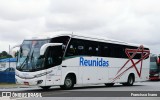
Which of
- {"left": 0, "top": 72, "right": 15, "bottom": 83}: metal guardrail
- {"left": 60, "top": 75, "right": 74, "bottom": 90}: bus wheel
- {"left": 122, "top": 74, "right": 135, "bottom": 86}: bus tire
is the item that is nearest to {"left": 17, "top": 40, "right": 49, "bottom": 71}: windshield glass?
{"left": 60, "top": 75, "right": 74, "bottom": 90}: bus wheel

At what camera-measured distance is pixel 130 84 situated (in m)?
30.7

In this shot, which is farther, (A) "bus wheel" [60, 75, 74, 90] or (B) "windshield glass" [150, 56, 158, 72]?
(B) "windshield glass" [150, 56, 158, 72]

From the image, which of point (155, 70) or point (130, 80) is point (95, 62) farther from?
point (155, 70)

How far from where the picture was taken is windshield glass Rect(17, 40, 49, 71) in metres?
21.6

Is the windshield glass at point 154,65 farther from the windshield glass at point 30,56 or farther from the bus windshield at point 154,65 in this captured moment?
the windshield glass at point 30,56

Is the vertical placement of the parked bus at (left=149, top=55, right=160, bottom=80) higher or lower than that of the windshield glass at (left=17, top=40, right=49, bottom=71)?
lower

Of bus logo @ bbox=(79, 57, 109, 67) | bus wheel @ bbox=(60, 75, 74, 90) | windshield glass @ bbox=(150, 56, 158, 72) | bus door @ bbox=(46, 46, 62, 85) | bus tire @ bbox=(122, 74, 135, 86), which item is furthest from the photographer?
windshield glass @ bbox=(150, 56, 158, 72)

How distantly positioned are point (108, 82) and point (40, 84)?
306 inches

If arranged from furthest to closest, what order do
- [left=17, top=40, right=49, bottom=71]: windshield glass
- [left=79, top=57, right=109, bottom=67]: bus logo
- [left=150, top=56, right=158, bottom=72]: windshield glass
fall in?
1. [left=150, top=56, right=158, bottom=72]: windshield glass
2. [left=79, top=57, right=109, bottom=67]: bus logo
3. [left=17, top=40, right=49, bottom=71]: windshield glass

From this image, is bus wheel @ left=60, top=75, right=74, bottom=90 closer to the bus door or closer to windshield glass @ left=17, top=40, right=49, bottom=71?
the bus door

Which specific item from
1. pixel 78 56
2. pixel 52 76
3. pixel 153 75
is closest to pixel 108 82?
→ pixel 78 56

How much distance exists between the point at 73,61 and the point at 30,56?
2983mm

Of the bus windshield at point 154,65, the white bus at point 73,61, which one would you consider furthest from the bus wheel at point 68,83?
the bus windshield at point 154,65

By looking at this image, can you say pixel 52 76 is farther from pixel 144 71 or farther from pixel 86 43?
pixel 144 71
